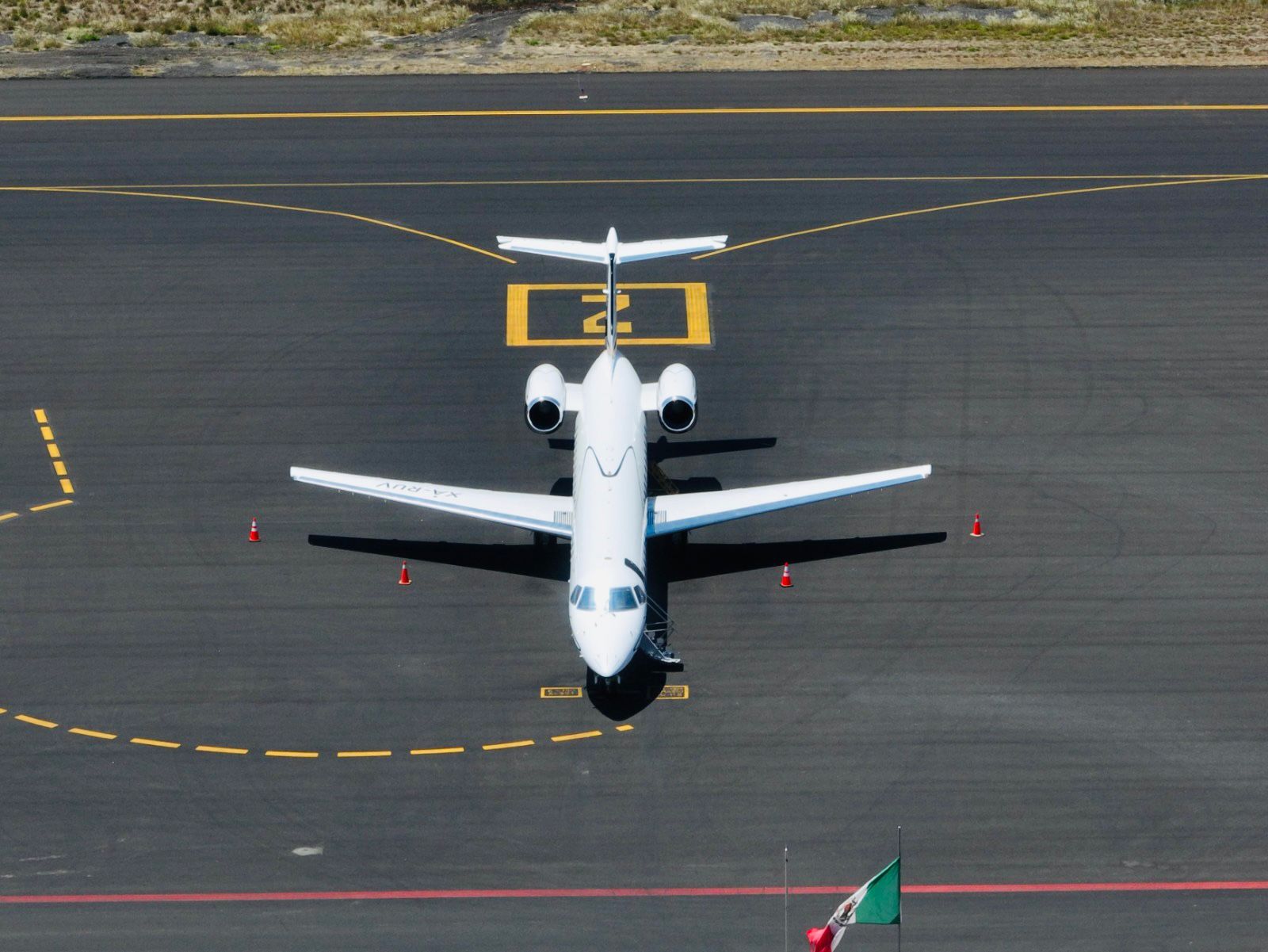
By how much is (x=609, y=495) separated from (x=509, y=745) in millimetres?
6153

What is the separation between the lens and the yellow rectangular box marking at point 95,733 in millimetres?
36375

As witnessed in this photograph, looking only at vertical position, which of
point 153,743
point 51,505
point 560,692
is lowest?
point 153,743

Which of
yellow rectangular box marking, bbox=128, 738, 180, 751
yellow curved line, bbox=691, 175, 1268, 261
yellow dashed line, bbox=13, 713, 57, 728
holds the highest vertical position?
yellow curved line, bbox=691, 175, 1268, 261

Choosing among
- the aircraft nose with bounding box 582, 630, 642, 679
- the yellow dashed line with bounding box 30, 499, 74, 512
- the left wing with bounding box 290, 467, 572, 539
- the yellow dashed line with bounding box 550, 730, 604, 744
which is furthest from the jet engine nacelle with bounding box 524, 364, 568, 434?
the yellow dashed line with bounding box 30, 499, 74, 512

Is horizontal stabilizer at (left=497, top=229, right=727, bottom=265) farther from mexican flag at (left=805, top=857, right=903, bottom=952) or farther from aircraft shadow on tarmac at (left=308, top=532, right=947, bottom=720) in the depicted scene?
mexican flag at (left=805, top=857, right=903, bottom=952)

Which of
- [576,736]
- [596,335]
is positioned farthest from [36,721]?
[596,335]

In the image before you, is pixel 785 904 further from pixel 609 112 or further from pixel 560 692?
pixel 609 112

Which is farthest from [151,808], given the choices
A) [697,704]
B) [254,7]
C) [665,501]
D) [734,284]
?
[254,7]

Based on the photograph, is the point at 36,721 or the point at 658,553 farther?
the point at 658,553

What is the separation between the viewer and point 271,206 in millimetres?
58625

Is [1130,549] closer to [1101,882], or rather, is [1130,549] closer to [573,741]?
[1101,882]

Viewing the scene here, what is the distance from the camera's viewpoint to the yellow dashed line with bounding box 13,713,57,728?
36.7 meters

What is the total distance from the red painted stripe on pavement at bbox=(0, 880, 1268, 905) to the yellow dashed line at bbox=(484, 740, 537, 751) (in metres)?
4.12

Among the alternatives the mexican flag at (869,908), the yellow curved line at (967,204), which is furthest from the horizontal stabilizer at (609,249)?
the mexican flag at (869,908)
